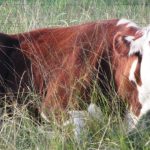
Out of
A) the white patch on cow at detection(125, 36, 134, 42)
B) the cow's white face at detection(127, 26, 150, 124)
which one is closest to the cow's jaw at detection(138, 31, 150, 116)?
the cow's white face at detection(127, 26, 150, 124)

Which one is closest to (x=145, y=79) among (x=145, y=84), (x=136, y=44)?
(x=145, y=84)

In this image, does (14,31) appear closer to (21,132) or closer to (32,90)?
(32,90)

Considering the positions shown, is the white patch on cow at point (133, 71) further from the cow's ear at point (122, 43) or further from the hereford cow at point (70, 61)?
the cow's ear at point (122, 43)

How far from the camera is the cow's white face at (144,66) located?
3.79 m

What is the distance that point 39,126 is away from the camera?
3.98 m

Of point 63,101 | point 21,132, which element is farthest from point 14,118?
point 63,101

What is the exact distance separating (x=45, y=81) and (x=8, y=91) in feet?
0.87

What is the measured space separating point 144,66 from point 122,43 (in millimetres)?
254

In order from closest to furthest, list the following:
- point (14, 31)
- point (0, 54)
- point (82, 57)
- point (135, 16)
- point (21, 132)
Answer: point (21, 132)
point (82, 57)
point (0, 54)
point (14, 31)
point (135, 16)

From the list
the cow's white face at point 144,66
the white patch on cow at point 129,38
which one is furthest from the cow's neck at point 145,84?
the white patch on cow at point 129,38

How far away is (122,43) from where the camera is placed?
156 inches

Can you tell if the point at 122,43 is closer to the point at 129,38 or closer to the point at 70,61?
the point at 129,38

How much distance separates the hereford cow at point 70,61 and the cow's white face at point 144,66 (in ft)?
0.14

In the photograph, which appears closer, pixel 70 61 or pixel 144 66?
pixel 144 66
